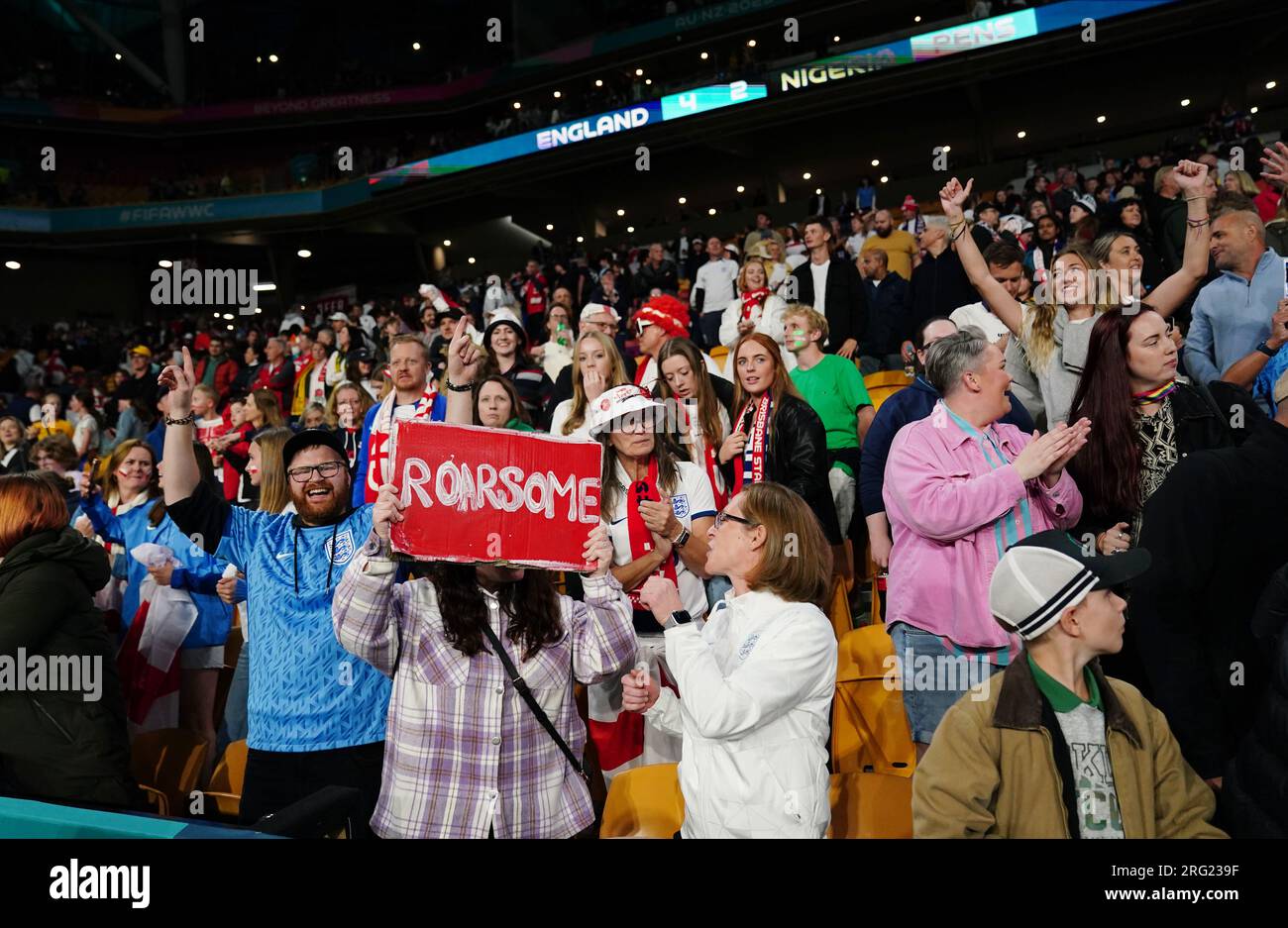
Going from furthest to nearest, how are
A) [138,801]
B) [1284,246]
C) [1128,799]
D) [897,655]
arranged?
1. [1284,246]
2. [138,801]
3. [897,655]
4. [1128,799]

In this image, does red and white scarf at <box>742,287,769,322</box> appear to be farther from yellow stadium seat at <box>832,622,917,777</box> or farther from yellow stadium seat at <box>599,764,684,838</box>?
yellow stadium seat at <box>599,764,684,838</box>

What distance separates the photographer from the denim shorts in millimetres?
2963

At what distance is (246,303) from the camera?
4633 millimetres

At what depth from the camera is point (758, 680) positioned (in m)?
2.35

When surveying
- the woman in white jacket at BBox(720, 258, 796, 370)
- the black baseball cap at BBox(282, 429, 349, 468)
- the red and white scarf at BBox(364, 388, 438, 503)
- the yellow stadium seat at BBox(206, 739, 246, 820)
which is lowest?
the yellow stadium seat at BBox(206, 739, 246, 820)

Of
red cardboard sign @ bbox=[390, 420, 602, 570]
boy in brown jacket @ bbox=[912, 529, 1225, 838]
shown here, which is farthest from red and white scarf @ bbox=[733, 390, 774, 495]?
boy in brown jacket @ bbox=[912, 529, 1225, 838]

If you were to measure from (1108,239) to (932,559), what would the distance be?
2246mm

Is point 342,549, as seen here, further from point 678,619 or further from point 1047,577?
point 1047,577

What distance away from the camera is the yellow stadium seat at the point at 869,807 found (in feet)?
9.72

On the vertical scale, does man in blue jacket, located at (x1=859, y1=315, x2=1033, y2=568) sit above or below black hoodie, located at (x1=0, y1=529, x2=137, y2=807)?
above

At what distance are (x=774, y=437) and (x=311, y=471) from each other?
76.9 inches

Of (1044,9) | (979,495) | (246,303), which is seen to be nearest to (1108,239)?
(979,495)

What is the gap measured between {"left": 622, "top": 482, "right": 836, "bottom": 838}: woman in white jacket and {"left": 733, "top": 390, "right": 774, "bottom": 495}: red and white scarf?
1.74 m
